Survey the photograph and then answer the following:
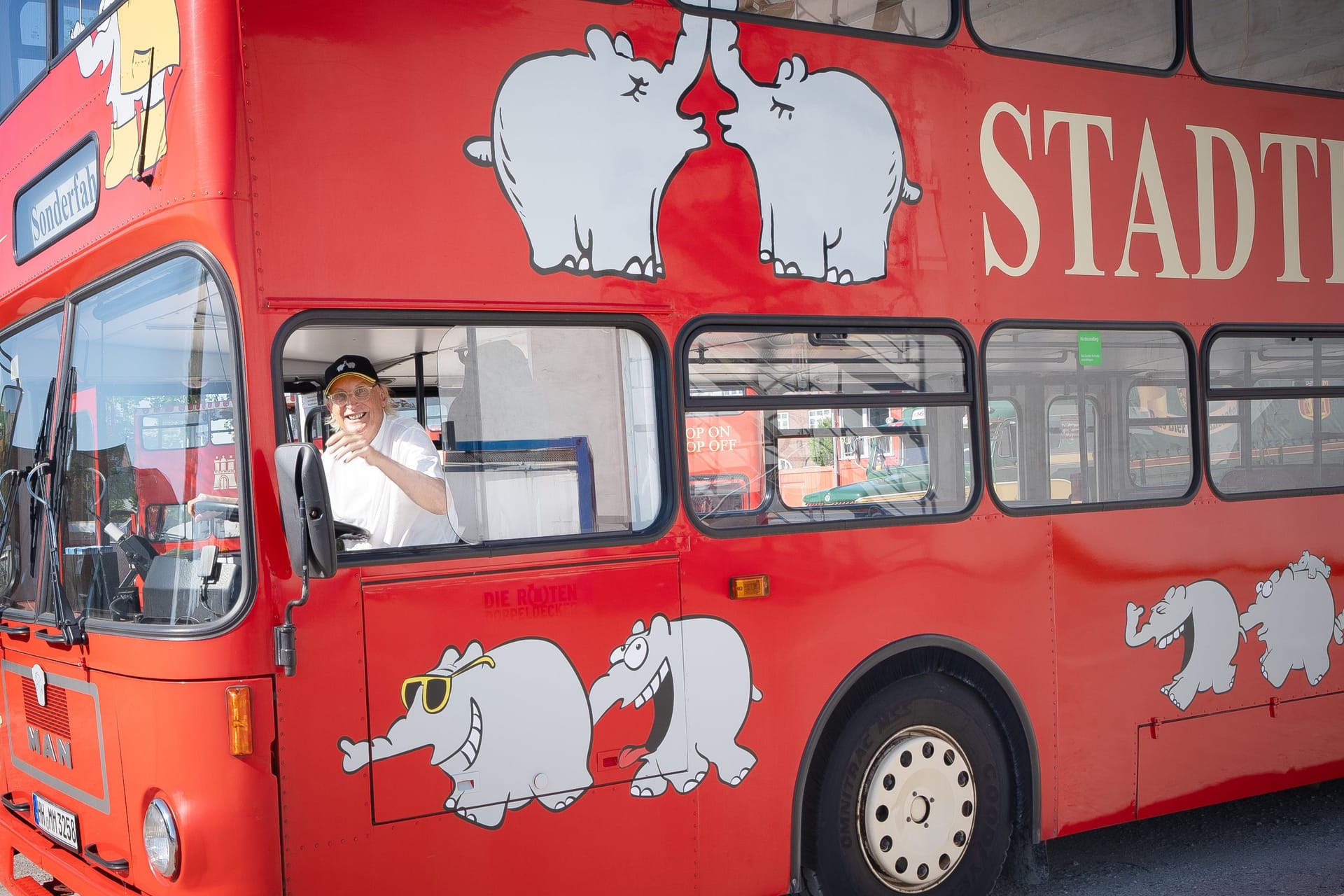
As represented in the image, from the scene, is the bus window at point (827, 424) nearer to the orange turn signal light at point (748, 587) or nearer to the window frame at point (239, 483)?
the orange turn signal light at point (748, 587)

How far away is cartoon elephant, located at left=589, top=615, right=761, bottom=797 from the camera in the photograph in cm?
413

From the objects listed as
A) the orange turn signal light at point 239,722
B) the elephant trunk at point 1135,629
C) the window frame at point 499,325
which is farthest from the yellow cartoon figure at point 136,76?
the elephant trunk at point 1135,629

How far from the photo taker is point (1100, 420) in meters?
5.28

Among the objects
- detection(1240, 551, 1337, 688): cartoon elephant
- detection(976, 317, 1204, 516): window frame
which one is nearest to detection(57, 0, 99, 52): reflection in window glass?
detection(976, 317, 1204, 516): window frame

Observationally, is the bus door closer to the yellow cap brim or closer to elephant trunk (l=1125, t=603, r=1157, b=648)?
the yellow cap brim

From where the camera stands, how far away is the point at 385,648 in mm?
3711

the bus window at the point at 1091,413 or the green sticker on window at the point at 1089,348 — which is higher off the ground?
the green sticker on window at the point at 1089,348

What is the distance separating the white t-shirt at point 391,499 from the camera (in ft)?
12.7

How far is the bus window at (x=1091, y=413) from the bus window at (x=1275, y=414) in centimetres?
21

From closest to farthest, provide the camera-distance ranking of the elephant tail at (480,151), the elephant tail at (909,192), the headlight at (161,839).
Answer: the headlight at (161,839) → the elephant tail at (480,151) → the elephant tail at (909,192)

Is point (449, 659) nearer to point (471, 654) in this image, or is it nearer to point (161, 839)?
point (471, 654)

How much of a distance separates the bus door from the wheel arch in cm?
58

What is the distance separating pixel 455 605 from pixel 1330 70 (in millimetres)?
5083

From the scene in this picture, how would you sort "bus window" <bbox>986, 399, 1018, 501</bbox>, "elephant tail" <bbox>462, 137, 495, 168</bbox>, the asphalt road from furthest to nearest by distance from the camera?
the asphalt road, "bus window" <bbox>986, 399, 1018, 501</bbox>, "elephant tail" <bbox>462, 137, 495, 168</bbox>
